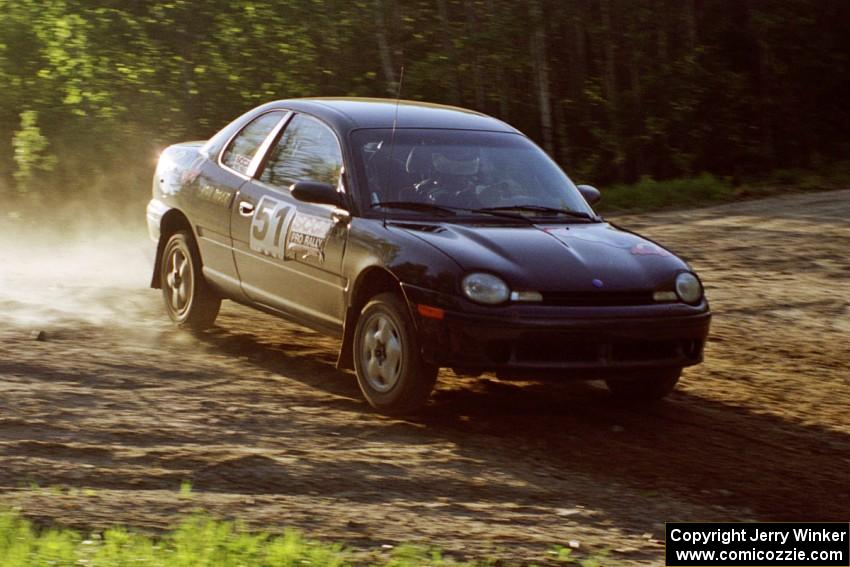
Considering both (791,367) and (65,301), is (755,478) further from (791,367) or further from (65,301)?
(65,301)

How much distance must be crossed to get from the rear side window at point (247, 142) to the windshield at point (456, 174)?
3.32ft

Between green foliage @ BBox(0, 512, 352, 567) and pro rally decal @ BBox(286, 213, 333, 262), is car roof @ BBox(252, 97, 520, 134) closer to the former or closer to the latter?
pro rally decal @ BBox(286, 213, 333, 262)

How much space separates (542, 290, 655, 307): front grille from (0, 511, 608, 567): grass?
186 centimetres

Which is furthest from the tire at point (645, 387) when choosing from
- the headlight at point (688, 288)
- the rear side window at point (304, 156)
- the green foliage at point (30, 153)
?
the green foliage at point (30, 153)

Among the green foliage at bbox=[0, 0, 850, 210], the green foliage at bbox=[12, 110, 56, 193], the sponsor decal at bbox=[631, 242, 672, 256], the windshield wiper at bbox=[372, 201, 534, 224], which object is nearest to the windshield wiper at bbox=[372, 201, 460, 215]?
the windshield wiper at bbox=[372, 201, 534, 224]

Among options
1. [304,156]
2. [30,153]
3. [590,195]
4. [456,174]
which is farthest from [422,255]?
[30,153]

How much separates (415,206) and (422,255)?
0.71 metres

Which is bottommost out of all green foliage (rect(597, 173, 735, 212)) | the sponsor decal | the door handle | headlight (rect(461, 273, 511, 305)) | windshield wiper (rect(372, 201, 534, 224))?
green foliage (rect(597, 173, 735, 212))

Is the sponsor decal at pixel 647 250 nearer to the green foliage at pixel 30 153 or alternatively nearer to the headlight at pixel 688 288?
the headlight at pixel 688 288

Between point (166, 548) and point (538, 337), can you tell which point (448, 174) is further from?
point (166, 548)

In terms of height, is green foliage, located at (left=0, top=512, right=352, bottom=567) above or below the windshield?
below

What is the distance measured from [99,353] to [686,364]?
3701 mm

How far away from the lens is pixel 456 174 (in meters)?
7.94

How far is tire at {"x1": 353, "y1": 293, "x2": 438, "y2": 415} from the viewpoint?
6996mm
